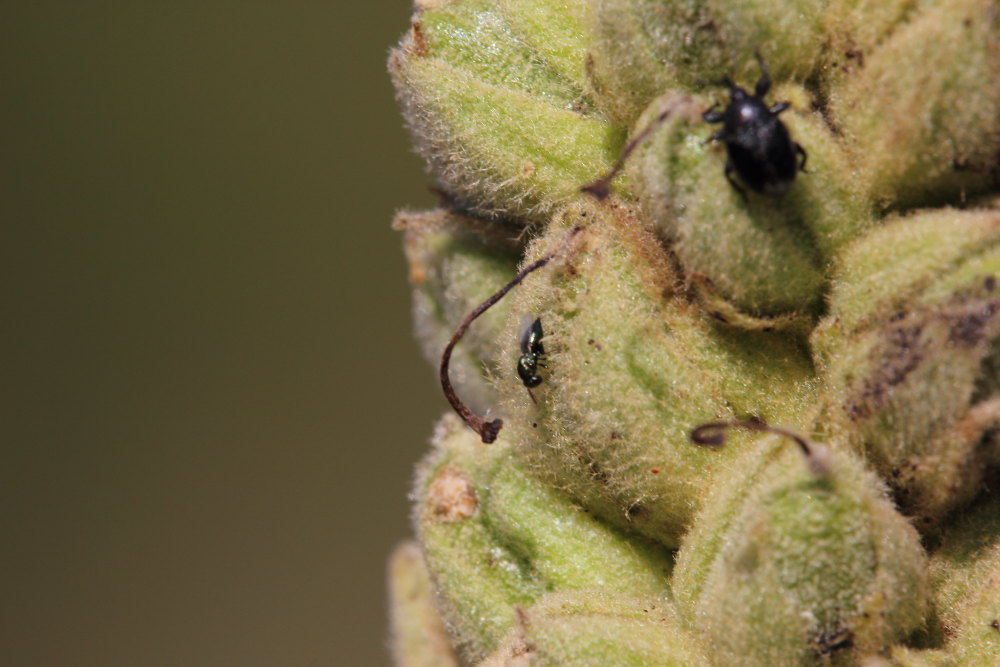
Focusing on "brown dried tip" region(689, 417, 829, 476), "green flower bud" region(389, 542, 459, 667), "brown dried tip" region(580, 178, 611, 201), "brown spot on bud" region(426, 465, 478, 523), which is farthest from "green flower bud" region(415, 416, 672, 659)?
"green flower bud" region(389, 542, 459, 667)

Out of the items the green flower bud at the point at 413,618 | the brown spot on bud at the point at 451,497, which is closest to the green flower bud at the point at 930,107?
the brown spot on bud at the point at 451,497

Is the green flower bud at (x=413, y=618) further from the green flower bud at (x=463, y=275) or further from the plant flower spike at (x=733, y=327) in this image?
the plant flower spike at (x=733, y=327)

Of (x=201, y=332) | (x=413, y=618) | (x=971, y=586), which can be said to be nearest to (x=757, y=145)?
(x=971, y=586)

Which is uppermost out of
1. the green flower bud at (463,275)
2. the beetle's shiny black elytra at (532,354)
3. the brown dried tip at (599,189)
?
the brown dried tip at (599,189)

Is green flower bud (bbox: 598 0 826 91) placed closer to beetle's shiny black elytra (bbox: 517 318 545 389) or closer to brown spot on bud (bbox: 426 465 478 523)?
beetle's shiny black elytra (bbox: 517 318 545 389)

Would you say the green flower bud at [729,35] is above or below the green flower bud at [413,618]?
above

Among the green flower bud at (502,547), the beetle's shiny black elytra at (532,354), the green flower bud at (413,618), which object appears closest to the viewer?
the beetle's shiny black elytra at (532,354)

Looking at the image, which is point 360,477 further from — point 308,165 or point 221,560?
point 308,165
